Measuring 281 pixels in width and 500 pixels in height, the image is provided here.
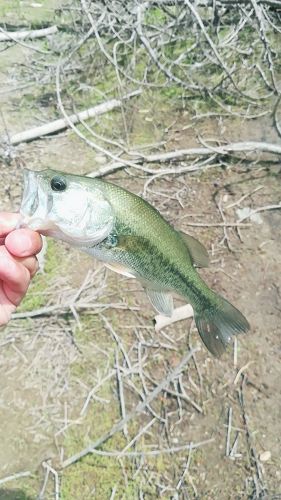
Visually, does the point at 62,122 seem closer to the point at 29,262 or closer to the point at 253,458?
the point at 253,458

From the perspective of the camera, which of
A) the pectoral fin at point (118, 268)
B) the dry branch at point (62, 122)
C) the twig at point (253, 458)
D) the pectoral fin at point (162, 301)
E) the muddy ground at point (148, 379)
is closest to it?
the pectoral fin at point (118, 268)

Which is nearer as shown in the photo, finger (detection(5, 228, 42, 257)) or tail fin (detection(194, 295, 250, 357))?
finger (detection(5, 228, 42, 257))

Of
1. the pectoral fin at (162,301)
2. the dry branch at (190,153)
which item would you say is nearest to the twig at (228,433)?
the pectoral fin at (162,301)

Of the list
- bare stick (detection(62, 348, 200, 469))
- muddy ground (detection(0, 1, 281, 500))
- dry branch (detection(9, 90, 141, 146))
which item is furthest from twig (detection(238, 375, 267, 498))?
dry branch (detection(9, 90, 141, 146))

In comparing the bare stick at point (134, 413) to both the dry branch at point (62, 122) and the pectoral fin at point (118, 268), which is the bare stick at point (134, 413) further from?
the dry branch at point (62, 122)

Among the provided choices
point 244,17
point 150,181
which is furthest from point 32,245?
point 244,17

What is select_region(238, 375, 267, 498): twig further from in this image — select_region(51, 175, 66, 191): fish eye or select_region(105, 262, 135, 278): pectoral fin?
select_region(51, 175, 66, 191): fish eye
